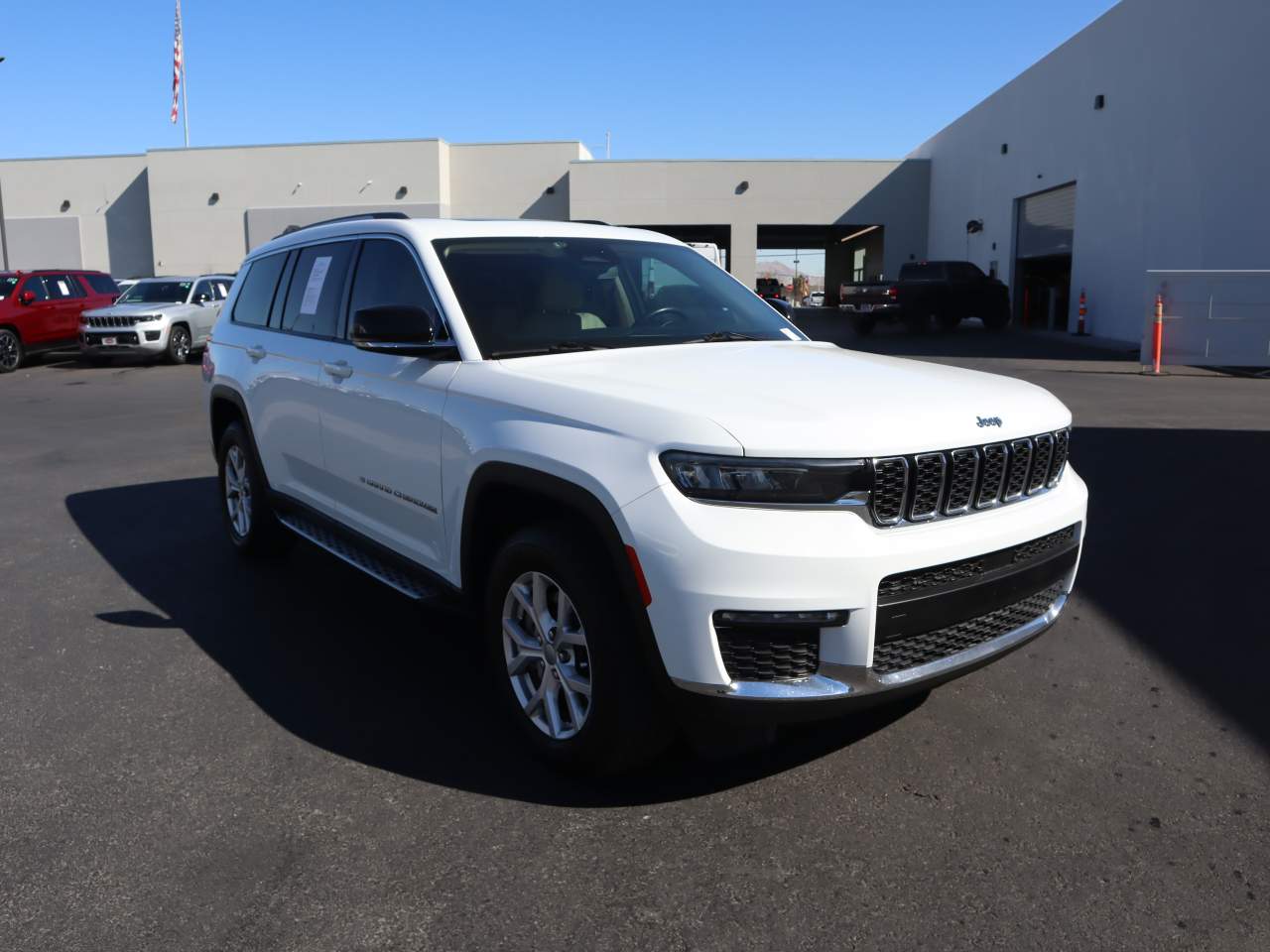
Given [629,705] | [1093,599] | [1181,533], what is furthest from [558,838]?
[1181,533]

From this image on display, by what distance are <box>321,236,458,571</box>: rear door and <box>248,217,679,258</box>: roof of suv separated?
0.23 feet

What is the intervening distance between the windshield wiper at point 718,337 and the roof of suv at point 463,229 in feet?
2.35

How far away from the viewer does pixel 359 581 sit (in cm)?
580

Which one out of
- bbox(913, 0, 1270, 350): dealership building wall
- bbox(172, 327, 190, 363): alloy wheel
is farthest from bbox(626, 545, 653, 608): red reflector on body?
bbox(172, 327, 190, 363): alloy wheel

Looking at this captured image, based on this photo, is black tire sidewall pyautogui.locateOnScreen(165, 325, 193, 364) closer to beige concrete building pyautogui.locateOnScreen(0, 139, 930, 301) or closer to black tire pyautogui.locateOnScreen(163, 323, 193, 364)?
black tire pyautogui.locateOnScreen(163, 323, 193, 364)

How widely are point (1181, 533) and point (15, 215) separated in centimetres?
5255

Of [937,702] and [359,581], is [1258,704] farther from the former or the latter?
[359,581]

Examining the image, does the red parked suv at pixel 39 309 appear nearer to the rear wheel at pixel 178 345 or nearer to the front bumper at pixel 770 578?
the rear wheel at pixel 178 345

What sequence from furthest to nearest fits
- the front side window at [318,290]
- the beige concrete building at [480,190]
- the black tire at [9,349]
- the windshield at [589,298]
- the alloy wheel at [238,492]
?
1. the beige concrete building at [480,190]
2. the black tire at [9,349]
3. the alloy wheel at [238,492]
4. the front side window at [318,290]
5. the windshield at [589,298]

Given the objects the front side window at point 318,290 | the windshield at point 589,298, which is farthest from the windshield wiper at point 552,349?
the front side window at point 318,290

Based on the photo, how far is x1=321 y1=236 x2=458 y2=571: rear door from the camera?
3994mm

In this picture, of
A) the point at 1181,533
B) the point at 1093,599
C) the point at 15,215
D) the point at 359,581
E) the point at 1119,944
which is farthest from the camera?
the point at 15,215

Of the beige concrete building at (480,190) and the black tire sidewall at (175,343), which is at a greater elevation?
the beige concrete building at (480,190)

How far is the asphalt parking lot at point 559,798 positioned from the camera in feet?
9.03
